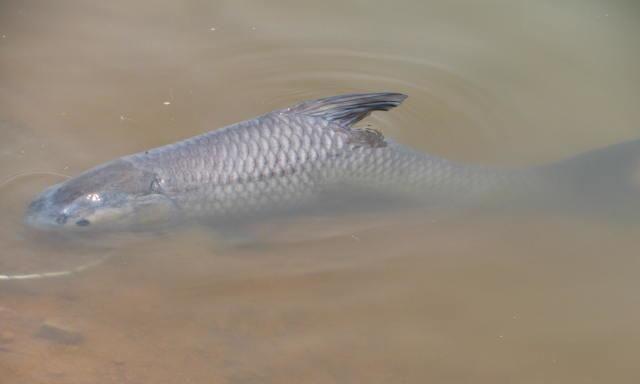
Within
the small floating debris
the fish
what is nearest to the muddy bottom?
the small floating debris

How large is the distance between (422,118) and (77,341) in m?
2.28

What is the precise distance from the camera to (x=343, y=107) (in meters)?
3.74

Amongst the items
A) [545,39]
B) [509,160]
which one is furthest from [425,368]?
[545,39]

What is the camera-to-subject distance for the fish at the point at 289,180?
359 cm

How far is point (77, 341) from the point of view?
116 inches

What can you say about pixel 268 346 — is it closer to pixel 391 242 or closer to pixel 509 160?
pixel 391 242

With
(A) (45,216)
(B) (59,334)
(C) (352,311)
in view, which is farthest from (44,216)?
(C) (352,311)

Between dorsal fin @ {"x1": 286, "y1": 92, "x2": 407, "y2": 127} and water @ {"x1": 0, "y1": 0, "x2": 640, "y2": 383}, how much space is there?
486 mm

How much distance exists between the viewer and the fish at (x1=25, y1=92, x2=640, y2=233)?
11.8 feet

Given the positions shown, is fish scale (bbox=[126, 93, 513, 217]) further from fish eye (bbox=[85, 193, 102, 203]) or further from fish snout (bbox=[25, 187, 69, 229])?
fish snout (bbox=[25, 187, 69, 229])

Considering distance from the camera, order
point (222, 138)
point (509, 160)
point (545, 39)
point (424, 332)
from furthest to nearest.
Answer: point (545, 39) < point (509, 160) < point (222, 138) < point (424, 332)

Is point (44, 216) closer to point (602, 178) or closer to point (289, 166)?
point (289, 166)

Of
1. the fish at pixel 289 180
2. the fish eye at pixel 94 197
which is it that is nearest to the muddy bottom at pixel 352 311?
the fish at pixel 289 180

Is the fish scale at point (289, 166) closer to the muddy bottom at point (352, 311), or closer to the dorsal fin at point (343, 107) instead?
the dorsal fin at point (343, 107)
